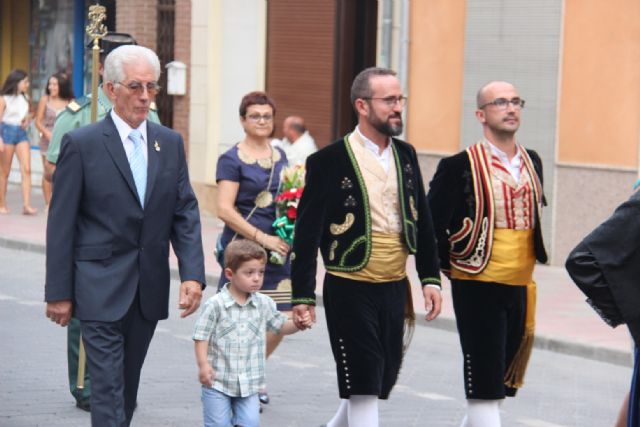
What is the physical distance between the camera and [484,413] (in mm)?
7680

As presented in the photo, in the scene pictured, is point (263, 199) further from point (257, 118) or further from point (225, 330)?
point (225, 330)

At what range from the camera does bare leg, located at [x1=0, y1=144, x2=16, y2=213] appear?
72.5 ft

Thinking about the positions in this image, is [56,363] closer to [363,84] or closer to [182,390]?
[182,390]

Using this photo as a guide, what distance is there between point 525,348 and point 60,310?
228cm

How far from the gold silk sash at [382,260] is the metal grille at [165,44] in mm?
16859

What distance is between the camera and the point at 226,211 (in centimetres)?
946

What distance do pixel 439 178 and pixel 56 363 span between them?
13.2 ft

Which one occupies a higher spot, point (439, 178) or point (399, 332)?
point (439, 178)

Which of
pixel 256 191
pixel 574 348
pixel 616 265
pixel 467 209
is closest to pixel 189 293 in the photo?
pixel 467 209

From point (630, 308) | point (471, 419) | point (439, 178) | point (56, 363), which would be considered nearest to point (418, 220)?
point (439, 178)

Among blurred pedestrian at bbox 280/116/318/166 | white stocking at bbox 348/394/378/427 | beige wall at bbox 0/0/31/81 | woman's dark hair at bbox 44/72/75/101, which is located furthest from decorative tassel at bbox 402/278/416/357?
beige wall at bbox 0/0/31/81

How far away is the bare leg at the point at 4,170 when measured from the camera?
22.1 m

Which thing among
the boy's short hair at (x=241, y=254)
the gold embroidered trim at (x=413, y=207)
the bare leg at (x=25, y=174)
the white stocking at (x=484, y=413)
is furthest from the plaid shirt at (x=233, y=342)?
the bare leg at (x=25, y=174)

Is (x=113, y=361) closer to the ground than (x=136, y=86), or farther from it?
closer to the ground
